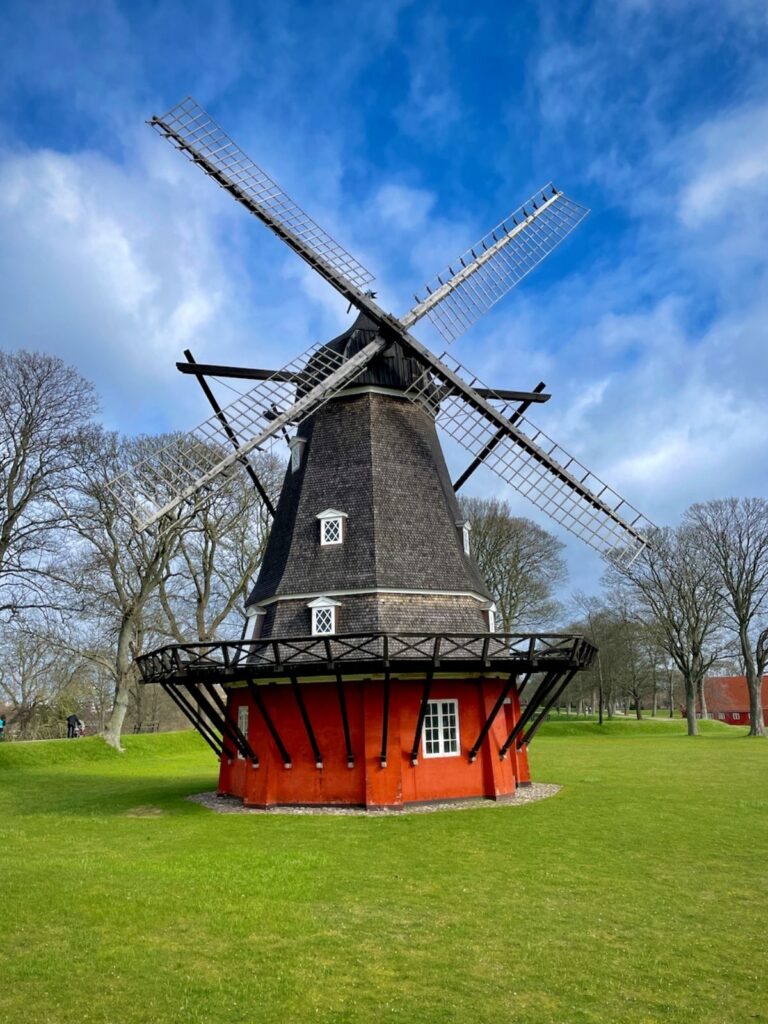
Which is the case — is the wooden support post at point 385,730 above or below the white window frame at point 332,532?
below

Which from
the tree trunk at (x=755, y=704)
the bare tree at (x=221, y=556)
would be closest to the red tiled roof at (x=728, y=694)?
the tree trunk at (x=755, y=704)

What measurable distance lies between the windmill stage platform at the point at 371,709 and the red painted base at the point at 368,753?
21 millimetres

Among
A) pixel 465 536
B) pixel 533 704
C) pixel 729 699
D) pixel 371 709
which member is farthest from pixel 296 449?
pixel 729 699

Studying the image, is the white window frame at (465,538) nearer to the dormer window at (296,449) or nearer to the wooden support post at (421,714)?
the wooden support post at (421,714)

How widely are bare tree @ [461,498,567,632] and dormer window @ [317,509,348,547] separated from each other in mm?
27698

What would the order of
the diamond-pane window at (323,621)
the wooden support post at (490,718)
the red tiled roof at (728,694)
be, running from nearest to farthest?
the wooden support post at (490,718)
the diamond-pane window at (323,621)
the red tiled roof at (728,694)

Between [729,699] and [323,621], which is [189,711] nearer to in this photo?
[323,621]

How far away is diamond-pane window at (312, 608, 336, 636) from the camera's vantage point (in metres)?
15.3

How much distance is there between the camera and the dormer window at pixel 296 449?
1877cm

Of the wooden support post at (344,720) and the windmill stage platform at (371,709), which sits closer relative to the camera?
→ the wooden support post at (344,720)

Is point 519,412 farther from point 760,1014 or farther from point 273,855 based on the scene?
point 760,1014

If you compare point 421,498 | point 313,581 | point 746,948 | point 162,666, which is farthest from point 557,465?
point 746,948

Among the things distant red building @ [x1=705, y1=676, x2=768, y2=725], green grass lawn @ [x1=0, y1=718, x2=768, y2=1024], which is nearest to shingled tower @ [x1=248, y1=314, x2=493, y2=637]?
green grass lawn @ [x1=0, y1=718, x2=768, y2=1024]

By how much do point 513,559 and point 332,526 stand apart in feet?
95.8
